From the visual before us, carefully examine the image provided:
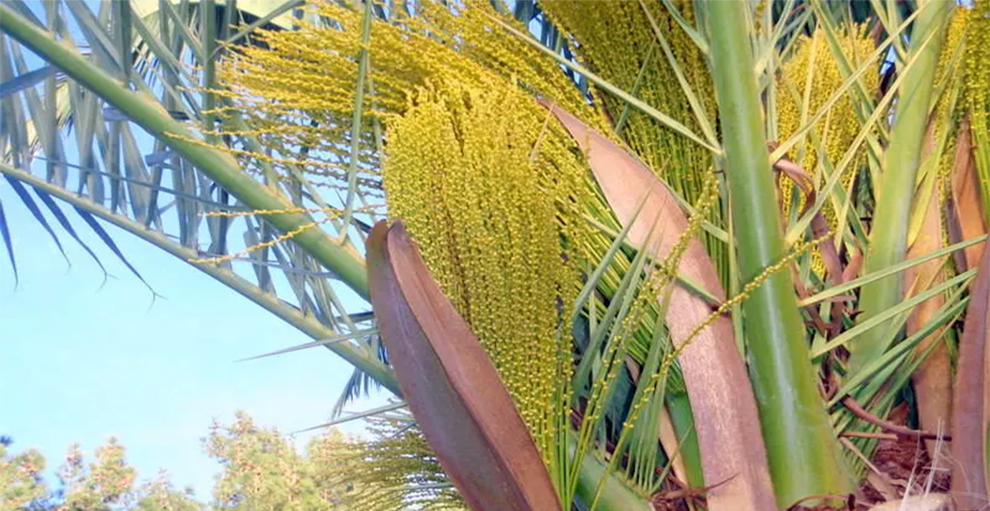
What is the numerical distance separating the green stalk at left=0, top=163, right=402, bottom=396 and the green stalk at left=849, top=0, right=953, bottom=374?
1.31ft

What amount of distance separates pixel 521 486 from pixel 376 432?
0.25 meters

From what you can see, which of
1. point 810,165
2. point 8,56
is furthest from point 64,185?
point 810,165

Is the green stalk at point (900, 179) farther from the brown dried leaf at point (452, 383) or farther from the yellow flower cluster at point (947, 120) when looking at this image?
the brown dried leaf at point (452, 383)

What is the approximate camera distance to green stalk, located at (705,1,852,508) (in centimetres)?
69

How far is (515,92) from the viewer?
0.79m

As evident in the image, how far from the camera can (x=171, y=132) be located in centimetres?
77

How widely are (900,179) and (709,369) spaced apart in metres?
0.27

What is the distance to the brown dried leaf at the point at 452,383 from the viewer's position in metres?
0.62

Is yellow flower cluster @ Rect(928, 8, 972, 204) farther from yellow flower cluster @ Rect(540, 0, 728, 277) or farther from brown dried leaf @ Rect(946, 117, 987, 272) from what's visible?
yellow flower cluster @ Rect(540, 0, 728, 277)

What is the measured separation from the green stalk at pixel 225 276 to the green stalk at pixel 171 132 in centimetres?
14

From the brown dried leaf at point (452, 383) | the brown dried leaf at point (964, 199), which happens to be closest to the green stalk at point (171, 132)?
the brown dried leaf at point (452, 383)

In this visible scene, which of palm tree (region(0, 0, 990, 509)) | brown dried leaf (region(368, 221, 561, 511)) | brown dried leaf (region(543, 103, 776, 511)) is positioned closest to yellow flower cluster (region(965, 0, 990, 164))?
palm tree (region(0, 0, 990, 509))

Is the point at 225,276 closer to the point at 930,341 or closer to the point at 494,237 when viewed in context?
the point at 494,237

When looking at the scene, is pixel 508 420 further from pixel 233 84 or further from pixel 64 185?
pixel 64 185
